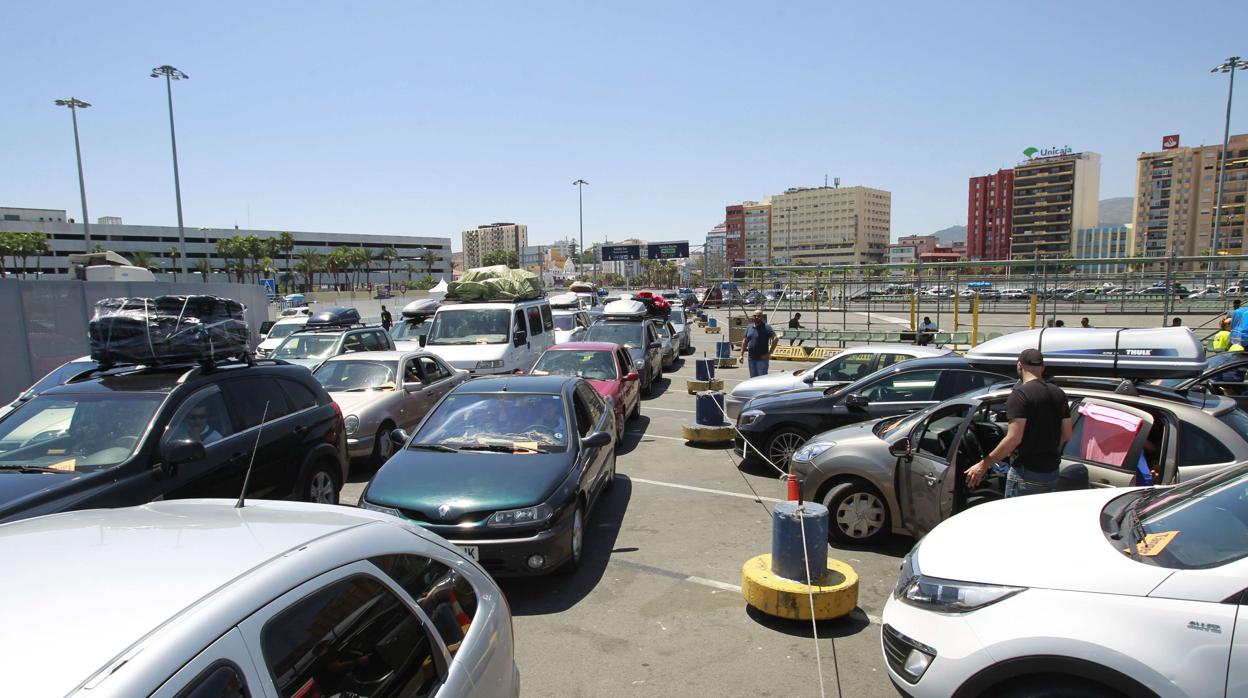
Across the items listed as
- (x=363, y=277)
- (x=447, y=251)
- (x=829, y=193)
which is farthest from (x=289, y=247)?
(x=829, y=193)

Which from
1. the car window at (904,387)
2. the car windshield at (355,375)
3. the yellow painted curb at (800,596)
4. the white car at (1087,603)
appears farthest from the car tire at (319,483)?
the car window at (904,387)

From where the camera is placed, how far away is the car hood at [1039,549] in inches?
112

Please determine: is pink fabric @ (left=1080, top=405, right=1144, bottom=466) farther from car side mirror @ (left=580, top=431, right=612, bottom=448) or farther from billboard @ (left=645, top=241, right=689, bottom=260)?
billboard @ (left=645, top=241, right=689, bottom=260)

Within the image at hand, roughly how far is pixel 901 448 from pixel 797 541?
154 cm

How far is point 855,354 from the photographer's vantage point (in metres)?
10.4

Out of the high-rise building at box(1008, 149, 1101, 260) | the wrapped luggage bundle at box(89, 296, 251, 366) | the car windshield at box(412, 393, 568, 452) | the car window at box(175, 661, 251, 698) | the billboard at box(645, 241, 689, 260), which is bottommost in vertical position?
the car windshield at box(412, 393, 568, 452)

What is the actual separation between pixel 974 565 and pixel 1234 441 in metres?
3.08

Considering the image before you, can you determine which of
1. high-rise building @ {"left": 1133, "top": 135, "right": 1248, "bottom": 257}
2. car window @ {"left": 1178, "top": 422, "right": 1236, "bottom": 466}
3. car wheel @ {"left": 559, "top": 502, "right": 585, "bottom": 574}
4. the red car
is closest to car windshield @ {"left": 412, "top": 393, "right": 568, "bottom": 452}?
car wheel @ {"left": 559, "top": 502, "right": 585, "bottom": 574}

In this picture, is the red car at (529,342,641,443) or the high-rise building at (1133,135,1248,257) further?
the high-rise building at (1133,135,1248,257)

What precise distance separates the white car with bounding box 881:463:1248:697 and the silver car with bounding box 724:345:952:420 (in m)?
6.62

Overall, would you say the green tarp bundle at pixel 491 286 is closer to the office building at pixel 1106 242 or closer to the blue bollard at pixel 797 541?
the blue bollard at pixel 797 541

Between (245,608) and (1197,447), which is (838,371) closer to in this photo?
(1197,447)

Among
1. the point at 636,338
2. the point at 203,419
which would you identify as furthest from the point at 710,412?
the point at 203,419

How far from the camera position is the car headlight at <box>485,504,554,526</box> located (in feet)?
16.6
